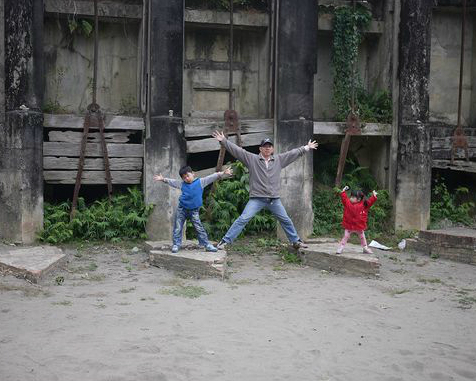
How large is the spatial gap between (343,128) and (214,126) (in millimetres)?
2615

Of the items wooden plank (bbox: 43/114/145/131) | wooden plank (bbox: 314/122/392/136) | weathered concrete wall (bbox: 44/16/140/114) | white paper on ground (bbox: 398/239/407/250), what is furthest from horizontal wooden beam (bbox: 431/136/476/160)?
weathered concrete wall (bbox: 44/16/140/114)

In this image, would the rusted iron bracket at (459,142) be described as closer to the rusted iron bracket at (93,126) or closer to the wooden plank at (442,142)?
the wooden plank at (442,142)

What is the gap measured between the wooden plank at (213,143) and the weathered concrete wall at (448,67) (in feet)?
14.0

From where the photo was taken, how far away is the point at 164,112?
422 inches

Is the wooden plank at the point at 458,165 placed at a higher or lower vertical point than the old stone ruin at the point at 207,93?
lower

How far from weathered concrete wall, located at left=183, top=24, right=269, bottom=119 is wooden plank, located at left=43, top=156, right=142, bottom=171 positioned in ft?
5.42

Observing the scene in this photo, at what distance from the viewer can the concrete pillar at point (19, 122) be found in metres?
10.1

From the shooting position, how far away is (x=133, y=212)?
10.8m

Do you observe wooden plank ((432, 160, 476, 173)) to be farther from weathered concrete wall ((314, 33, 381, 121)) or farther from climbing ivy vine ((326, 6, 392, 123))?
weathered concrete wall ((314, 33, 381, 121))

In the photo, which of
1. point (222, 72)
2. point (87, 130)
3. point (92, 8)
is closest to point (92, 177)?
point (87, 130)

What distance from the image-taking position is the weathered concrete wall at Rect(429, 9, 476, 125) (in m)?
13.2

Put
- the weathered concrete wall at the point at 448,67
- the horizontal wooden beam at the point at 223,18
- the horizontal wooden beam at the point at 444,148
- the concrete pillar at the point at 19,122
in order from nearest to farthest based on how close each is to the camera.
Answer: the concrete pillar at the point at 19,122 < the horizontal wooden beam at the point at 223,18 < the horizontal wooden beam at the point at 444,148 < the weathered concrete wall at the point at 448,67

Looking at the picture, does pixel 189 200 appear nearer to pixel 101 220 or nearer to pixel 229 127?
pixel 101 220

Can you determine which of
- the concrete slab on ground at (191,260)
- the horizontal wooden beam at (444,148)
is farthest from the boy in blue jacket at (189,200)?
the horizontal wooden beam at (444,148)
